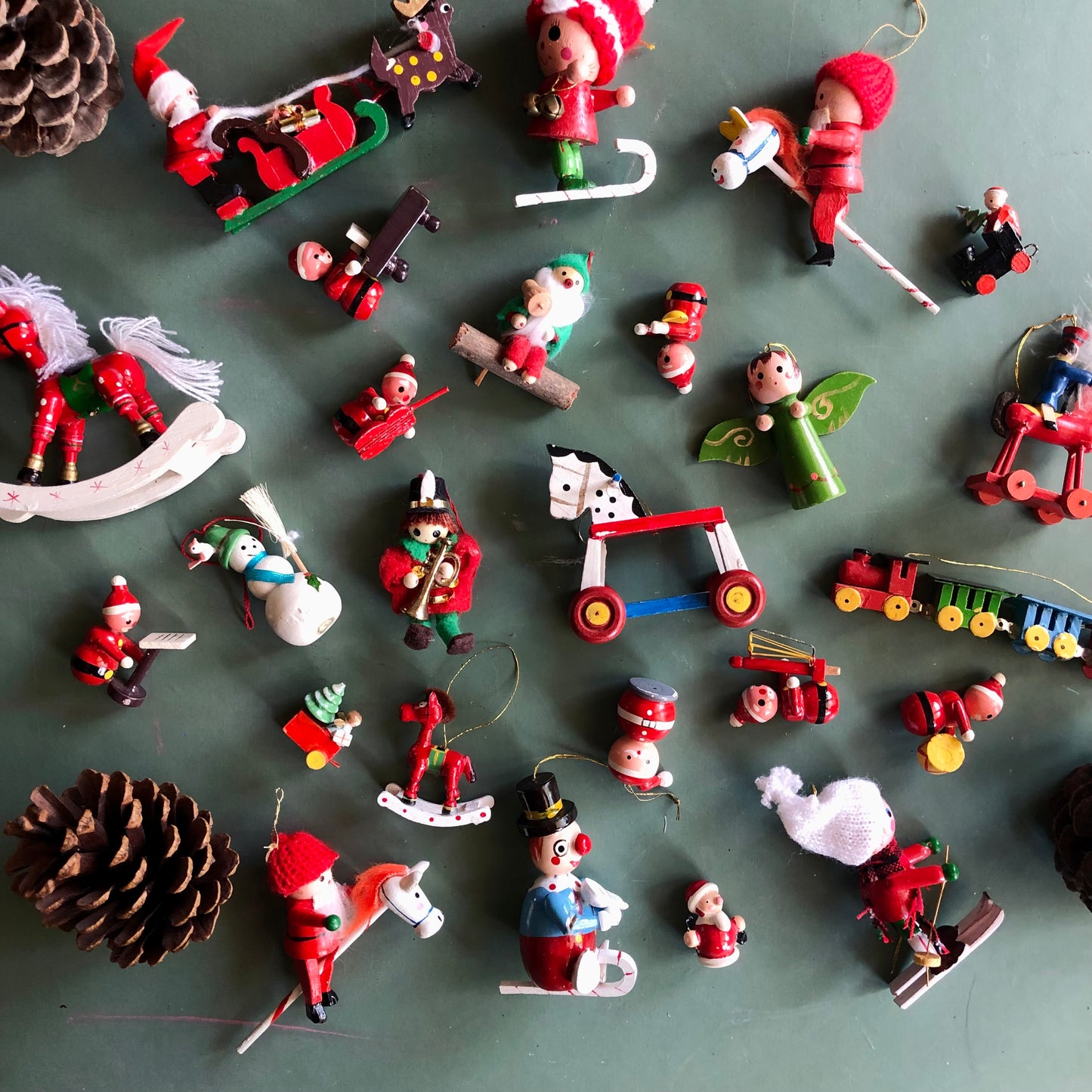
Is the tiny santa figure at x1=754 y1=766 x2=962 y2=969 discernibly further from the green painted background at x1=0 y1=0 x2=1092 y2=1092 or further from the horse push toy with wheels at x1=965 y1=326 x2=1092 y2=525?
the horse push toy with wheels at x1=965 y1=326 x2=1092 y2=525

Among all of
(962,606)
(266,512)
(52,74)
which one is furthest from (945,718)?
(52,74)

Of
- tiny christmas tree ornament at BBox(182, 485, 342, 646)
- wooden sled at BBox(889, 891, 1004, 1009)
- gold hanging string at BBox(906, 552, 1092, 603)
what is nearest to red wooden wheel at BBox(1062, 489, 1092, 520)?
gold hanging string at BBox(906, 552, 1092, 603)

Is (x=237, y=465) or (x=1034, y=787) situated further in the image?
(x=1034, y=787)

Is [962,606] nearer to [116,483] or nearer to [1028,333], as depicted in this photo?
[1028,333]

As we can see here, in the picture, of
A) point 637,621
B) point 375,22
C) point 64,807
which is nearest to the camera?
point 64,807

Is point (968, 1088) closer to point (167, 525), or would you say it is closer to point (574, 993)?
point (574, 993)

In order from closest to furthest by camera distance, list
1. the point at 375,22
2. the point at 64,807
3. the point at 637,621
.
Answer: the point at 64,807
the point at 375,22
the point at 637,621

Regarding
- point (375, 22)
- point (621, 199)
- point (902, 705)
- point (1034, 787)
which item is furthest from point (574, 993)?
point (375, 22)
